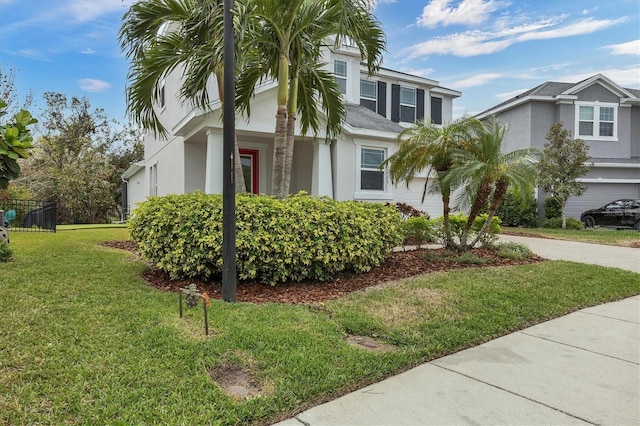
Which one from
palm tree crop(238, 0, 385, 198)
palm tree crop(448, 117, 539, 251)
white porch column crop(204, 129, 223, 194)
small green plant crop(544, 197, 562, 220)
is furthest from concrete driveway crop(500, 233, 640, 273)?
white porch column crop(204, 129, 223, 194)

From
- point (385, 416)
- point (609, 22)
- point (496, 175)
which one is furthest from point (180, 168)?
point (609, 22)

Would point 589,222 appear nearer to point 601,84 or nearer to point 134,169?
point 601,84

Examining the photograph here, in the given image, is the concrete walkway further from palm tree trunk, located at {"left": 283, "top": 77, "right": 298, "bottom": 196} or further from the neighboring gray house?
the neighboring gray house

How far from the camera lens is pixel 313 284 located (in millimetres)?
6355

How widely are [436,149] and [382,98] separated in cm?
1081

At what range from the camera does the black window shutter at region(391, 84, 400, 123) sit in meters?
18.5

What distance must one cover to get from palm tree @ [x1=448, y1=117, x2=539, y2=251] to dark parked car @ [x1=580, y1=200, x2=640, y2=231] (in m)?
13.6

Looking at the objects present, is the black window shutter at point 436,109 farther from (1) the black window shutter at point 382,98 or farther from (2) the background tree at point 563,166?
(2) the background tree at point 563,166

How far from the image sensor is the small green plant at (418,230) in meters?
9.95

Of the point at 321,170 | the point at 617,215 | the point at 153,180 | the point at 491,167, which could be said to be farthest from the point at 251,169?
the point at 617,215

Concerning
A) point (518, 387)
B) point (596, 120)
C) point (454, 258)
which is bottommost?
point (518, 387)

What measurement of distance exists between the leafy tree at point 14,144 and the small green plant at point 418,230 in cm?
751

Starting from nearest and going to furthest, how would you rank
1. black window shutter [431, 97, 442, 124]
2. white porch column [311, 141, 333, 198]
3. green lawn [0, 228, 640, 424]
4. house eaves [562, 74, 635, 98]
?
green lawn [0, 228, 640, 424] → white porch column [311, 141, 333, 198] → black window shutter [431, 97, 442, 124] → house eaves [562, 74, 635, 98]

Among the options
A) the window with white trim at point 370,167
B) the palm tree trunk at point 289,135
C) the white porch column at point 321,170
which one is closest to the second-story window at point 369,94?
the window with white trim at point 370,167
